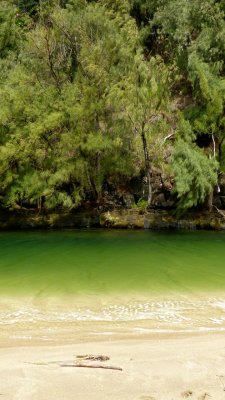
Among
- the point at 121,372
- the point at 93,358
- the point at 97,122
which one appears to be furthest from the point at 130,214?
the point at 121,372

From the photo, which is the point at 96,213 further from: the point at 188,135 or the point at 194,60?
the point at 194,60

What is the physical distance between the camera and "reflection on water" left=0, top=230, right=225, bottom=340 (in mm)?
10305

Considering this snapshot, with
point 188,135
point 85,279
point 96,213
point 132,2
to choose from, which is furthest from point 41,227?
point 132,2

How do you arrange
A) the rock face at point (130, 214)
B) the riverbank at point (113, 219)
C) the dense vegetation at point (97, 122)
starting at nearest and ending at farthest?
the riverbank at point (113, 219) < the rock face at point (130, 214) < the dense vegetation at point (97, 122)

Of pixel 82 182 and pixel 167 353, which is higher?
pixel 82 182

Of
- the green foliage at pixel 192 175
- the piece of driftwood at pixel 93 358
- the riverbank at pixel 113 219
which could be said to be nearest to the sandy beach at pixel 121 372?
the piece of driftwood at pixel 93 358

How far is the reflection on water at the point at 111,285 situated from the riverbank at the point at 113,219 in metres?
3.50

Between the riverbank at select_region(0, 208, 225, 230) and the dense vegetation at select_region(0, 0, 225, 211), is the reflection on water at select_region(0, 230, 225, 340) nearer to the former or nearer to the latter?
the riverbank at select_region(0, 208, 225, 230)

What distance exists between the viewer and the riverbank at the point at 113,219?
27.8 metres

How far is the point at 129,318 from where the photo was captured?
1069cm

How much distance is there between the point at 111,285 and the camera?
1412 centimetres

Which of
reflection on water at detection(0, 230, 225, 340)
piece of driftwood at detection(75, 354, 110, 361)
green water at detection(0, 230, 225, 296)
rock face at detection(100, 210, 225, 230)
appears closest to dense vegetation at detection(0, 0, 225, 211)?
rock face at detection(100, 210, 225, 230)

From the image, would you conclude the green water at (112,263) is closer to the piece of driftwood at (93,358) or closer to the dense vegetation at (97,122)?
the dense vegetation at (97,122)

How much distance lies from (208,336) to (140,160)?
22.4 meters
